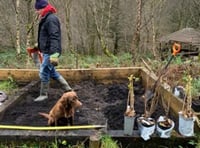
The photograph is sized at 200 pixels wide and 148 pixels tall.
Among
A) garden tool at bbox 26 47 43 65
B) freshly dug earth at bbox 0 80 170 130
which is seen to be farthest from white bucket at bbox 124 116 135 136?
garden tool at bbox 26 47 43 65

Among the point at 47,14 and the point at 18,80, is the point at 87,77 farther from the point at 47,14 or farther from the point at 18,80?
the point at 47,14

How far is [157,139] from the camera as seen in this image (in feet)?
11.3

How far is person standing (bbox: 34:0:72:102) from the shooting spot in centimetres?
512

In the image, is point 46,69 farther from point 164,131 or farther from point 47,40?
point 164,131

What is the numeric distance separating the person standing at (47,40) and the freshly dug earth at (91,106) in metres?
0.39

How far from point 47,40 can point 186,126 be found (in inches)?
112

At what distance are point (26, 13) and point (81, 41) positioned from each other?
4.27 metres

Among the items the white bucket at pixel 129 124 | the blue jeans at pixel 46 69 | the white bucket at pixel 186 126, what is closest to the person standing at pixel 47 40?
Result: the blue jeans at pixel 46 69

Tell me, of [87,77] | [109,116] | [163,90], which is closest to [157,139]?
[109,116]

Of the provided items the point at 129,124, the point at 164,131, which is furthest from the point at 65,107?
the point at 164,131

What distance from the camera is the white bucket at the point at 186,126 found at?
135 inches

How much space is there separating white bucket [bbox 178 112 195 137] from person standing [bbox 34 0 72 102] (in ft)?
7.64

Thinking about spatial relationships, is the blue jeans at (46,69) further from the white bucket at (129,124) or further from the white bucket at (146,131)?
the white bucket at (146,131)

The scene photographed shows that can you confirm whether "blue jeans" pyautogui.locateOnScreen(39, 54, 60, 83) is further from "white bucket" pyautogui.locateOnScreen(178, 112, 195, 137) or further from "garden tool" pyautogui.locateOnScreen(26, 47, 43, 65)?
"white bucket" pyautogui.locateOnScreen(178, 112, 195, 137)
